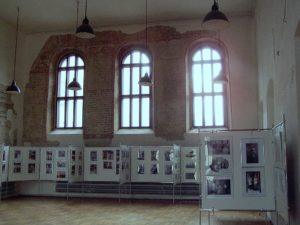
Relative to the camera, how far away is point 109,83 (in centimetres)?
1328

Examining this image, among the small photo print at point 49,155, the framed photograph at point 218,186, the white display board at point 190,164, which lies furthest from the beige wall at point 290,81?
the small photo print at point 49,155

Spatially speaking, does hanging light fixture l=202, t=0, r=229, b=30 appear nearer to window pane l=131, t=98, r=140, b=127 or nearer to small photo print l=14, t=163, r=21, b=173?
window pane l=131, t=98, r=140, b=127

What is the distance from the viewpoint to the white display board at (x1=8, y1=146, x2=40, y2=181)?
1240 cm

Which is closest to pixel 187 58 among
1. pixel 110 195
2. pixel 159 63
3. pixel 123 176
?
pixel 159 63

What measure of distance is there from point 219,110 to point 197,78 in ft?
4.49

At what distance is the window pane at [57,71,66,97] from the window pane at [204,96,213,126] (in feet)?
17.5

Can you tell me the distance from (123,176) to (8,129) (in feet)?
15.4

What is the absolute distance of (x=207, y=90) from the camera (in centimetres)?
1289

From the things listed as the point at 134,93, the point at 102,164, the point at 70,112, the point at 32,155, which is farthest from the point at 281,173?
the point at 70,112

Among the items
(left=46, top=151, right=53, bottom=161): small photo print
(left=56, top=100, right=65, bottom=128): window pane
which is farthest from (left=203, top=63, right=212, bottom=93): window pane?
(left=46, top=151, right=53, bottom=161): small photo print

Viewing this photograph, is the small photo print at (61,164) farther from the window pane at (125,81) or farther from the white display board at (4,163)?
the window pane at (125,81)

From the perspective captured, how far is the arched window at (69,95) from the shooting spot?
540 inches

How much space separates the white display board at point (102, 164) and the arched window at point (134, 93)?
1.50m

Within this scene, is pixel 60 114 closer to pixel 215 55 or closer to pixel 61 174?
pixel 61 174
